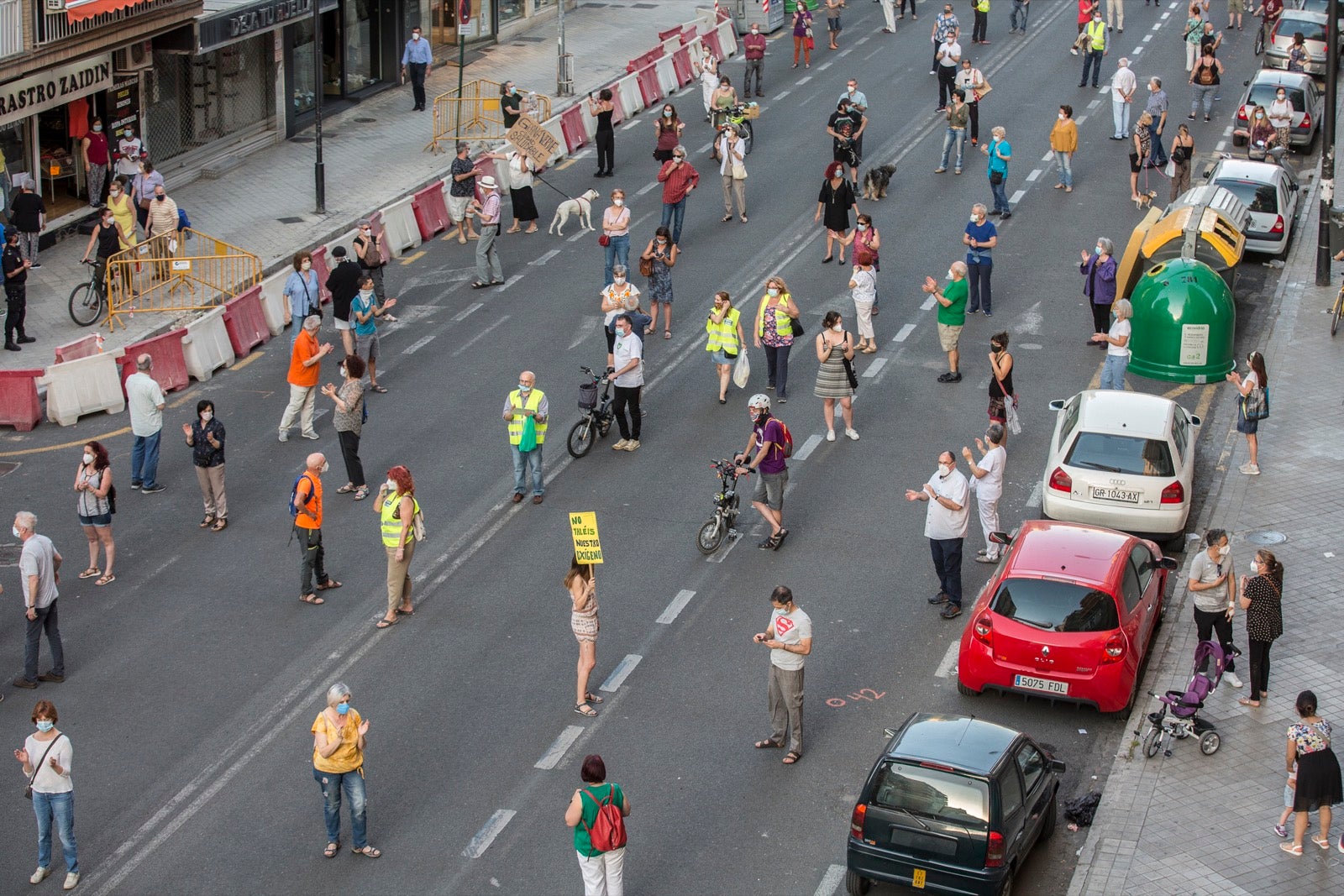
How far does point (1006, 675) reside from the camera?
15883mm

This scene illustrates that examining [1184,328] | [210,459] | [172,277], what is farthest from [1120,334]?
[172,277]

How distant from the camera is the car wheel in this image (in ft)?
43.8

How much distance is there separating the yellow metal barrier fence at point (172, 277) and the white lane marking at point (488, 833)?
14.2 m

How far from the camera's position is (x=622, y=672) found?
1697 centimetres

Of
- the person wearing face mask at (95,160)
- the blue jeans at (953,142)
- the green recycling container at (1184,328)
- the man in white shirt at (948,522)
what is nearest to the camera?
the man in white shirt at (948,522)

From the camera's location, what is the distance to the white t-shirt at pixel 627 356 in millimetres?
21625

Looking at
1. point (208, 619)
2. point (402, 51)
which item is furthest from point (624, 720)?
point (402, 51)

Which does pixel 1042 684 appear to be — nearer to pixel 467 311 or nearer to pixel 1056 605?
pixel 1056 605

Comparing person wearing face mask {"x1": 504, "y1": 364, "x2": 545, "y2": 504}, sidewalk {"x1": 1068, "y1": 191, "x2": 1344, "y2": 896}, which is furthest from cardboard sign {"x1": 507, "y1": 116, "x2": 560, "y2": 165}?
sidewalk {"x1": 1068, "y1": 191, "x2": 1344, "y2": 896}

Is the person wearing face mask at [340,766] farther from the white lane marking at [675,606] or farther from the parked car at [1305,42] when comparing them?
the parked car at [1305,42]

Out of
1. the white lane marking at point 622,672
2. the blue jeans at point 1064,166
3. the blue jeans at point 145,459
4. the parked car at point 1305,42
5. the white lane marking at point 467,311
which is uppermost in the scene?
the parked car at point 1305,42

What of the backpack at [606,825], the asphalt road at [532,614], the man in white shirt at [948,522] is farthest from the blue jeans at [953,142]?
the backpack at [606,825]

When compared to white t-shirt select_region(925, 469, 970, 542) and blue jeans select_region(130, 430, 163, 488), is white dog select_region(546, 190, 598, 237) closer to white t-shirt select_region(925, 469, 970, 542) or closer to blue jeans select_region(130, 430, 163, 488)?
blue jeans select_region(130, 430, 163, 488)

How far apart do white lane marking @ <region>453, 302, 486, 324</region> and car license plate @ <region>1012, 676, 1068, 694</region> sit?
1316cm
